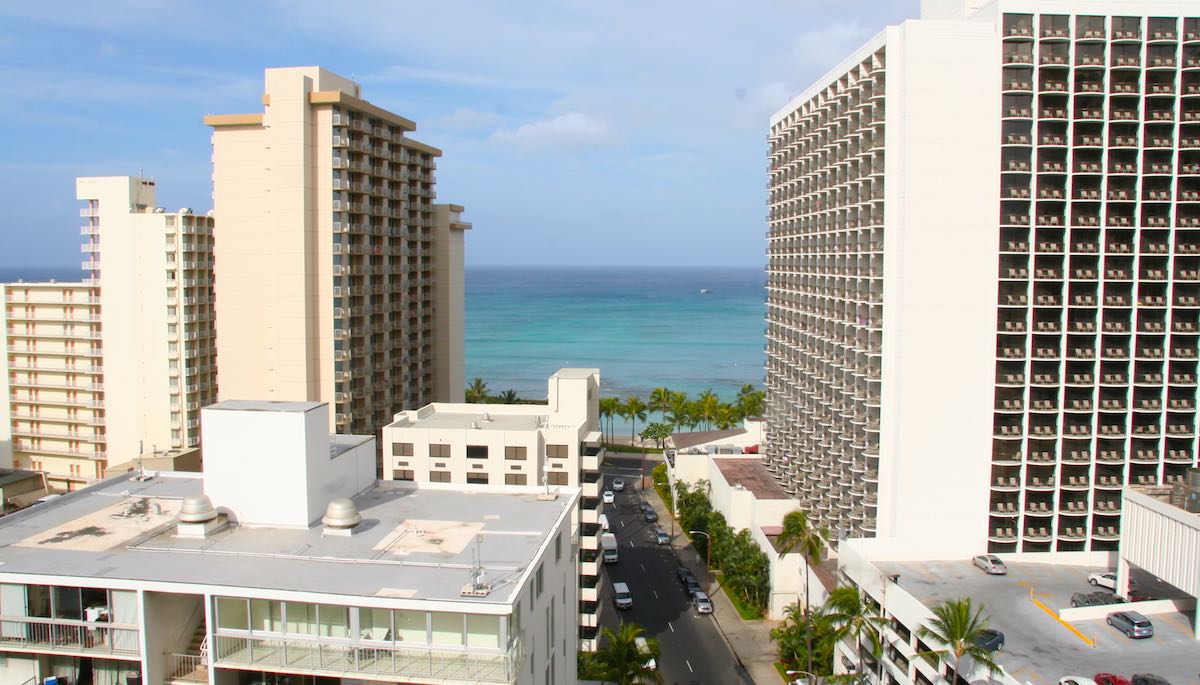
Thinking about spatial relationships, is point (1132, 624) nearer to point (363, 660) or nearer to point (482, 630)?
point (482, 630)

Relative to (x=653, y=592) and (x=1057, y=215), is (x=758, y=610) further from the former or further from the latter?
(x=1057, y=215)

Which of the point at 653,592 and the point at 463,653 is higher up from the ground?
the point at 463,653

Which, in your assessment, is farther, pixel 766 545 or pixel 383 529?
pixel 766 545

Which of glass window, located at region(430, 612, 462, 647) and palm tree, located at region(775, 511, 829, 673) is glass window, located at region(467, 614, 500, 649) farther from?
palm tree, located at region(775, 511, 829, 673)

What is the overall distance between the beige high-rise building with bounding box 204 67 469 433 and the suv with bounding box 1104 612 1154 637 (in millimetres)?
38219

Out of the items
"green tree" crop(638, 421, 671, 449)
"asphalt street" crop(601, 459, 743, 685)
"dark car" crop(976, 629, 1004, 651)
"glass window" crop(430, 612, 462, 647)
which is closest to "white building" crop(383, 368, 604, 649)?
"asphalt street" crop(601, 459, 743, 685)

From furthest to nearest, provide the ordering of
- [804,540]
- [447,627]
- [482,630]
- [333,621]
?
1. [804,540]
2. [333,621]
3. [447,627]
4. [482,630]

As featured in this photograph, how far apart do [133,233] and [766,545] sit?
43742 millimetres

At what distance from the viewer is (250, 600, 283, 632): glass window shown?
59.2 feet

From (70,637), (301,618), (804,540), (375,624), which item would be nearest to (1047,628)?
(804,540)

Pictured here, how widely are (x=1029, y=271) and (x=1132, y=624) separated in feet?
52.9

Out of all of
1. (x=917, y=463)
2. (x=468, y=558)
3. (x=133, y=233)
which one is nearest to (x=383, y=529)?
(x=468, y=558)

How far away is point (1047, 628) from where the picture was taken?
3253 cm

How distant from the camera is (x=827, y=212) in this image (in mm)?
49625
